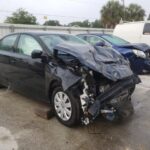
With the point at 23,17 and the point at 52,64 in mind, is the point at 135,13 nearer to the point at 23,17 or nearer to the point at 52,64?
the point at 23,17

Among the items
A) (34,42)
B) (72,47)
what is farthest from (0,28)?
(72,47)

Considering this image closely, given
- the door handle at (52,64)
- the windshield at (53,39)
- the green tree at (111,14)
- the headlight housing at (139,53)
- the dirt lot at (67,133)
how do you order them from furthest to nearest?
the green tree at (111,14) < the headlight housing at (139,53) < the windshield at (53,39) < the door handle at (52,64) < the dirt lot at (67,133)

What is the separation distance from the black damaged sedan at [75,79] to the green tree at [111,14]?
111 ft

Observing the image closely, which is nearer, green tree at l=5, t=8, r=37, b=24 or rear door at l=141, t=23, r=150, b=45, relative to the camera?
rear door at l=141, t=23, r=150, b=45

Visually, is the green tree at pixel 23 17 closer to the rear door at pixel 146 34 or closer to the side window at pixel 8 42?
the rear door at pixel 146 34

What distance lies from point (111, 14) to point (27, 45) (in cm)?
3428

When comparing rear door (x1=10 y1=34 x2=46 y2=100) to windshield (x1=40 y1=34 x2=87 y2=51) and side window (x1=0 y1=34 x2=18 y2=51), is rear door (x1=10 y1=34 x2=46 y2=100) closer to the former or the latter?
windshield (x1=40 y1=34 x2=87 y2=51)

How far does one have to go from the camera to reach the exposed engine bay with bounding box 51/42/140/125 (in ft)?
12.2

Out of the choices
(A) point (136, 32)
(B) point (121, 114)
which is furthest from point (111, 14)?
(B) point (121, 114)

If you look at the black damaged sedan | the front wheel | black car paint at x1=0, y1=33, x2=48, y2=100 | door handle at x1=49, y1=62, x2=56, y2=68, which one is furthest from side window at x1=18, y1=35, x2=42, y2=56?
the front wheel

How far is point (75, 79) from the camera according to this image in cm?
375

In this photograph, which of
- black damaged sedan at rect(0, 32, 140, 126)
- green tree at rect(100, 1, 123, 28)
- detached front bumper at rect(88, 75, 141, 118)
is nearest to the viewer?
detached front bumper at rect(88, 75, 141, 118)

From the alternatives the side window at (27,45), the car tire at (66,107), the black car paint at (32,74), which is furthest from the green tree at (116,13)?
the car tire at (66,107)

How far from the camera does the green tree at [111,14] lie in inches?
1473
